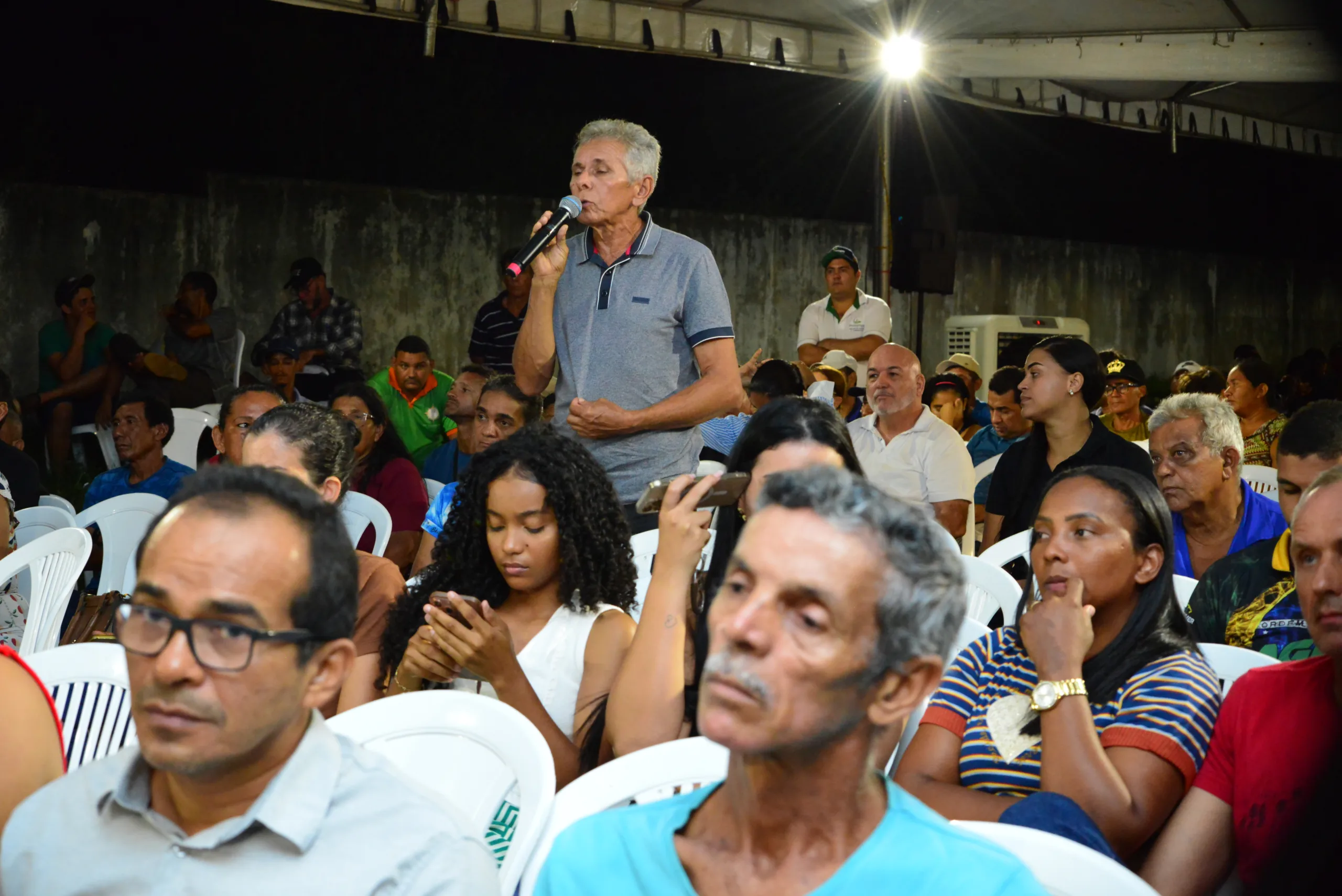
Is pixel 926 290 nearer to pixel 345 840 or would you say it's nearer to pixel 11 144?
pixel 11 144

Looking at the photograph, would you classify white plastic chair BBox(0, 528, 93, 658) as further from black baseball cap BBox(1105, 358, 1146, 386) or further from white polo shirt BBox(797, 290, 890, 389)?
white polo shirt BBox(797, 290, 890, 389)

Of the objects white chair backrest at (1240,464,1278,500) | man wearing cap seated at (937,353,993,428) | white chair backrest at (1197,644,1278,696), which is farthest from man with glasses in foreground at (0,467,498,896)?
man wearing cap seated at (937,353,993,428)

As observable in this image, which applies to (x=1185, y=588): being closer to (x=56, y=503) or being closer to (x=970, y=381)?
(x=56, y=503)

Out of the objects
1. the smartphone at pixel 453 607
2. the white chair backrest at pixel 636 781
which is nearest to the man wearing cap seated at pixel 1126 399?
the smartphone at pixel 453 607

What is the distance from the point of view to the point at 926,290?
30.1ft

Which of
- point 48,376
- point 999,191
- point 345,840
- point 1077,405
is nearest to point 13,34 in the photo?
point 48,376

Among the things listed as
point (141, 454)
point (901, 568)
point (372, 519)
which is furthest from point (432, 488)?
point (901, 568)

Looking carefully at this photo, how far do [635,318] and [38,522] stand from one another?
7.92ft

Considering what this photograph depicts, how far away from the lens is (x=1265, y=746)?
1.86 metres

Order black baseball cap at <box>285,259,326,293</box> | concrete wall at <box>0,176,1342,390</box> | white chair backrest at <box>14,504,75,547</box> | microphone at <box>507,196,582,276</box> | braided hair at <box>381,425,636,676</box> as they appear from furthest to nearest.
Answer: concrete wall at <box>0,176,1342,390</box>, black baseball cap at <box>285,259,326,293</box>, white chair backrest at <box>14,504,75,547</box>, microphone at <box>507,196,582,276</box>, braided hair at <box>381,425,636,676</box>

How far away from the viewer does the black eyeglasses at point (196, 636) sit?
1379 mm

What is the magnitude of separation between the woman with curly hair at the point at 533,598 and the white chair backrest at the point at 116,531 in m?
2.21

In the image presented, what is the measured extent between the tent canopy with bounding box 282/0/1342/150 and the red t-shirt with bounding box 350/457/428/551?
222 cm

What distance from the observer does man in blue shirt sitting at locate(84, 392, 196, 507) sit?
506 centimetres
